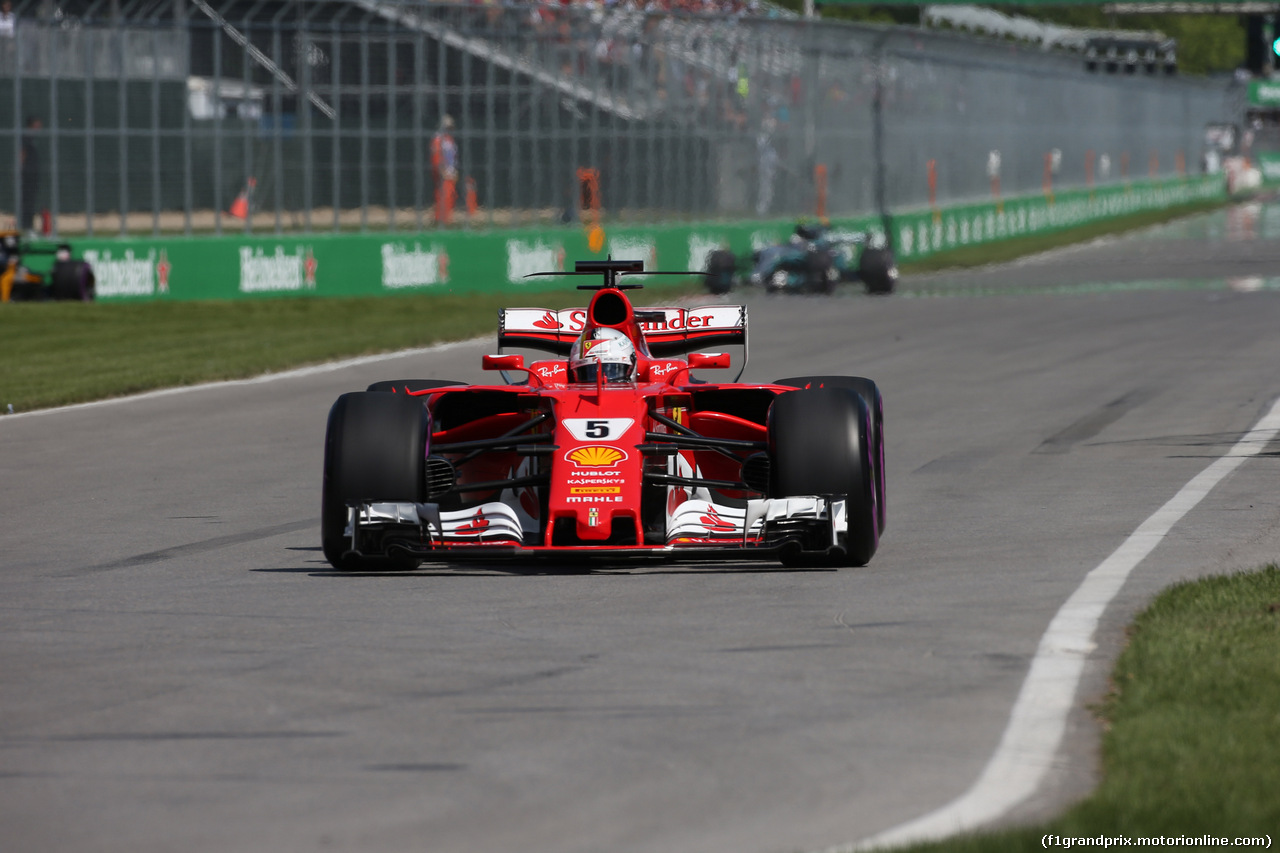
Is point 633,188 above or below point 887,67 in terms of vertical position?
below

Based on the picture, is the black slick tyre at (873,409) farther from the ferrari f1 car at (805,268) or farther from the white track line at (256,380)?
the ferrari f1 car at (805,268)

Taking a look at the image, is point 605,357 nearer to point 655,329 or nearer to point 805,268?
point 655,329

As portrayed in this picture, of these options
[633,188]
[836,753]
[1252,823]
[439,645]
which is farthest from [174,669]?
[633,188]

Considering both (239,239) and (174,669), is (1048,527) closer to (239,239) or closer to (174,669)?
(174,669)

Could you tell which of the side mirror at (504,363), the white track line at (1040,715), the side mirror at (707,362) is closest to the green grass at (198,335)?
the side mirror at (504,363)

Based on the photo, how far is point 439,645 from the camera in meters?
7.41

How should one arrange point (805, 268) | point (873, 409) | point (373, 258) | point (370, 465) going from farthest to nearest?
point (805, 268)
point (373, 258)
point (873, 409)
point (370, 465)

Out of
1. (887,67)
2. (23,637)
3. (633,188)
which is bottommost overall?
(23,637)

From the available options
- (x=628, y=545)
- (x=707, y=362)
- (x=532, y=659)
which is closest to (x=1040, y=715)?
(x=532, y=659)

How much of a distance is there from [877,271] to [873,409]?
79.3 feet

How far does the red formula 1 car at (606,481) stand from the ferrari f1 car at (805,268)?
2402 cm

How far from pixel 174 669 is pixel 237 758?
1.32 metres

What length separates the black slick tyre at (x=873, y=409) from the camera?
9.66 meters

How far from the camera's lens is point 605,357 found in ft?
32.7
